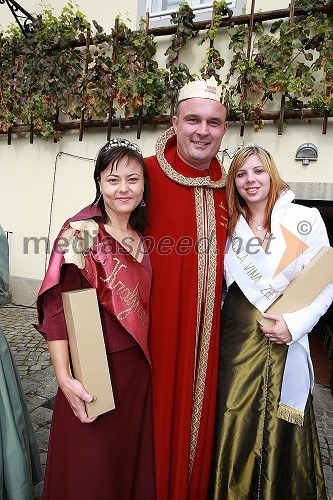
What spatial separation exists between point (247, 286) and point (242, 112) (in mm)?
2792

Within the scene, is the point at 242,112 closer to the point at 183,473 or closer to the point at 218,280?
the point at 218,280

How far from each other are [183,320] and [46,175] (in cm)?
434

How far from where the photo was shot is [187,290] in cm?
155

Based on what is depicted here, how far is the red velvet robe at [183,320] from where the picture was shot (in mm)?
1510

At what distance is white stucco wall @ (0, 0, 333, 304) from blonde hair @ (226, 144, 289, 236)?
248 centimetres

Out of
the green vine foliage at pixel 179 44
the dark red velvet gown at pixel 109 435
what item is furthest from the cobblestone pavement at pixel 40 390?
the green vine foliage at pixel 179 44

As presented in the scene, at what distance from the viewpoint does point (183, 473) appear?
5.11 ft

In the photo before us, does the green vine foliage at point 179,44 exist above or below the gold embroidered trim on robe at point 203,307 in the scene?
above

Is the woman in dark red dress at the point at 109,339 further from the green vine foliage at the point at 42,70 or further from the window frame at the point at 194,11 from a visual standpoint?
the green vine foliage at the point at 42,70

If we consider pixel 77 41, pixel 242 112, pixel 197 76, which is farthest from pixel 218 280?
pixel 77 41

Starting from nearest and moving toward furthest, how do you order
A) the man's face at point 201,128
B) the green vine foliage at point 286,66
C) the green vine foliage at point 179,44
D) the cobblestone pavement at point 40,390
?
1. the man's face at point 201,128
2. the cobblestone pavement at point 40,390
3. the green vine foliage at point 286,66
4. the green vine foliage at point 179,44

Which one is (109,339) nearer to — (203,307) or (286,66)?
(203,307)

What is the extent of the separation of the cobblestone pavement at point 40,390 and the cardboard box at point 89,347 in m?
1.14

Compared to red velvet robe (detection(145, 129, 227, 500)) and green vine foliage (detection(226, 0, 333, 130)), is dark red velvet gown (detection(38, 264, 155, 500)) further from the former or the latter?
green vine foliage (detection(226, 0, 333, 130))
